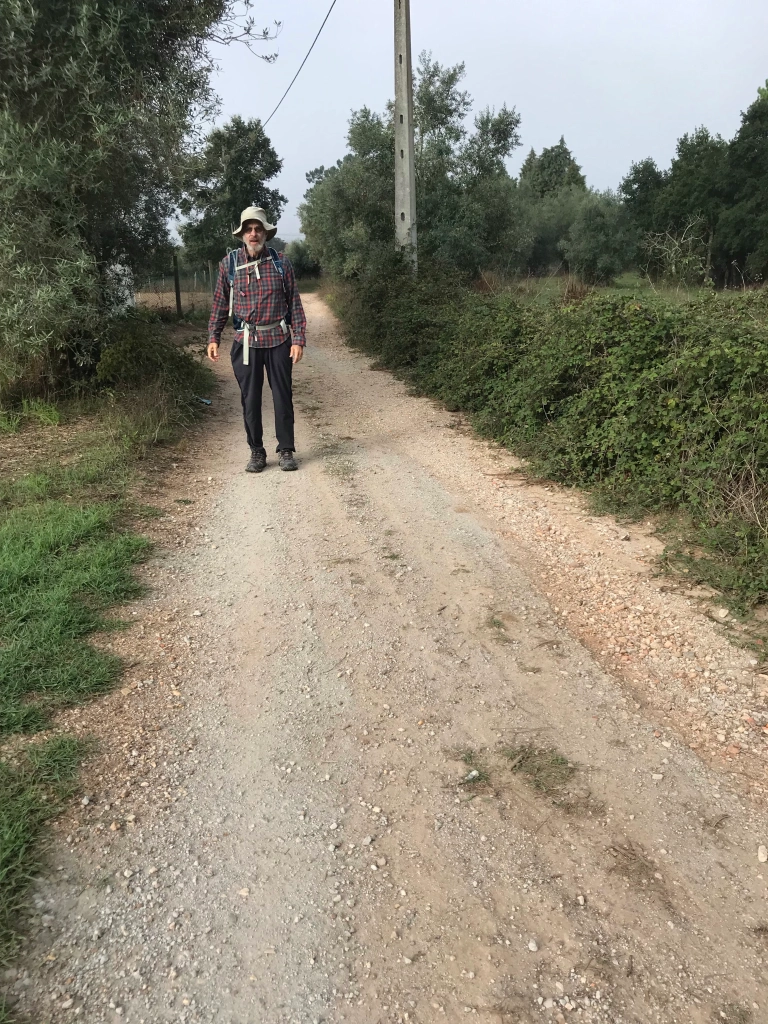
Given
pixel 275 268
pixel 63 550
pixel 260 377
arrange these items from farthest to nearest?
pixel 260 377 → pixel 275 268 → pixel 63 550

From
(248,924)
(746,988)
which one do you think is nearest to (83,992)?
(248,924)

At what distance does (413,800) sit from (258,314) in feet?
14.7

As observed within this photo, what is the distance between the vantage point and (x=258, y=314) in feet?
19.2

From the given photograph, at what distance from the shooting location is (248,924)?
2090mm

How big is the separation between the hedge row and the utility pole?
6920mm

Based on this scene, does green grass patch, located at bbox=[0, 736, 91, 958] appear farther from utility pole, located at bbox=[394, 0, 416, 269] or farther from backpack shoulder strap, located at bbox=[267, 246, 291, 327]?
utility pole, located at bbox=[394, 0, 416, 269]

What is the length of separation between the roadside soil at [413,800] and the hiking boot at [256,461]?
160 centimetres

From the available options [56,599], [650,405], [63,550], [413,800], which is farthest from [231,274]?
[413,800]

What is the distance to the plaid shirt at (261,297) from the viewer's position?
5.80m

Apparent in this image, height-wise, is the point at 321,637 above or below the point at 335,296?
below

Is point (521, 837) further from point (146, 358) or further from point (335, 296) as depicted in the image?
point (335, 296)

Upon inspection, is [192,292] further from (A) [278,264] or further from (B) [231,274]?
(A) [278,264]

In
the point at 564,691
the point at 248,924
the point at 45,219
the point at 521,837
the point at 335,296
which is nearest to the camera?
the point at 248,924

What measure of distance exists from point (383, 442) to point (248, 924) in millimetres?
5776
